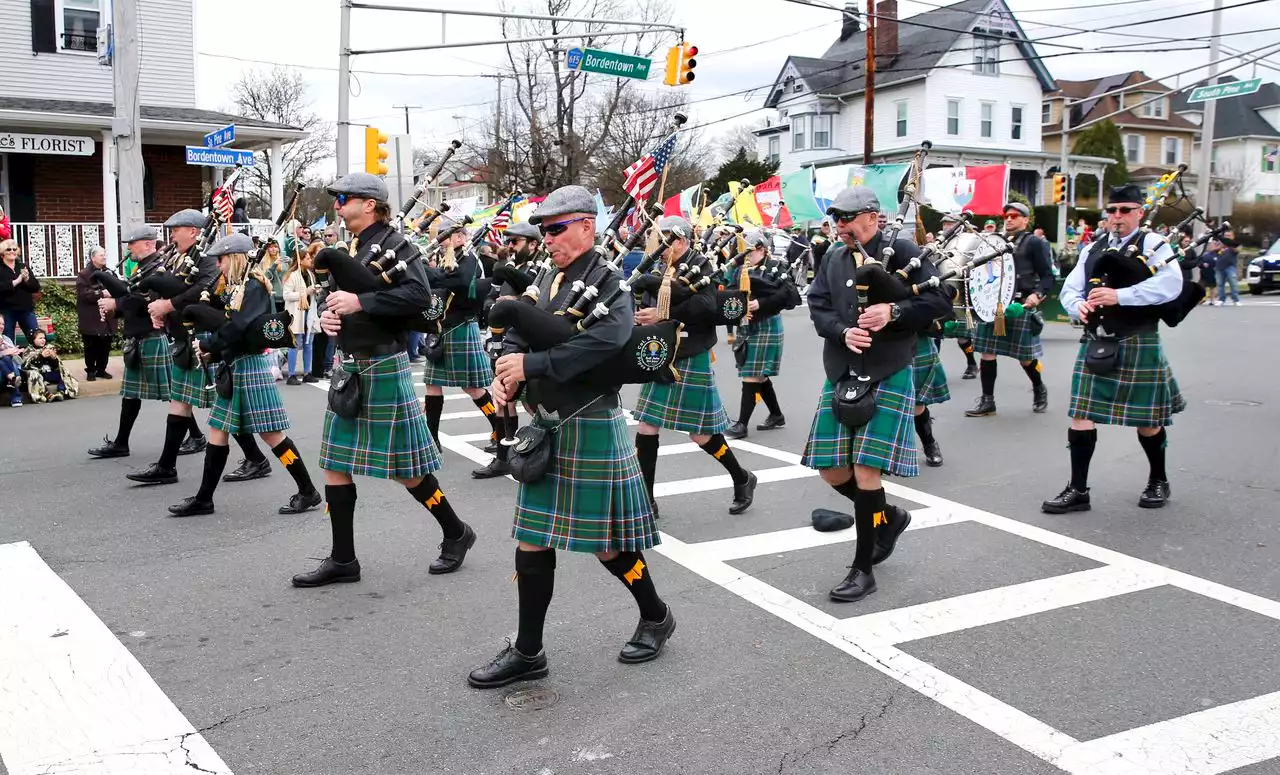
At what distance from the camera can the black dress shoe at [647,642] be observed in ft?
14.0

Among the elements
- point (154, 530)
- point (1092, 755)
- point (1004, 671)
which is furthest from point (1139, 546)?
point (154, 530)

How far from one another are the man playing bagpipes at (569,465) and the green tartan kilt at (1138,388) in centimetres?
364

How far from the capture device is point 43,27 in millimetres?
19219

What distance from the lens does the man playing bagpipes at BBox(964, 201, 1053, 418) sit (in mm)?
10273

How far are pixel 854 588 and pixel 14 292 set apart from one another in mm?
11111

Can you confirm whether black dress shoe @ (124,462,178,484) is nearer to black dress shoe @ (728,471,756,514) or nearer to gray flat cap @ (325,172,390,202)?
gray flat cap @ (325,172,390,202)

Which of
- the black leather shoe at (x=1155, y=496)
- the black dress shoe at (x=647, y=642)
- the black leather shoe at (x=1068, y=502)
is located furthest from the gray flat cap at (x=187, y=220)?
the black leather shoe at (x=1155, y=496)

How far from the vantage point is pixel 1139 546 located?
19.2ft

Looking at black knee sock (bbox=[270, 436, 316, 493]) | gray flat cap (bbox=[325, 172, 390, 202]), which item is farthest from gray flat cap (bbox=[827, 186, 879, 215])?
black knee sock (bbox=[270, 436, 316, 493])

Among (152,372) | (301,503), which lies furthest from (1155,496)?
(152,372)

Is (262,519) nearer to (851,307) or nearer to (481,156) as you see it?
(851,307)

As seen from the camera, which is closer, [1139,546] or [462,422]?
[1139,546]

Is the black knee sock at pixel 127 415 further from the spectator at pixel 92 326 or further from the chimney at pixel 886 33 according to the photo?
the chimney at pixel 886 33

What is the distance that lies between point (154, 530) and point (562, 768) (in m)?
3.94
